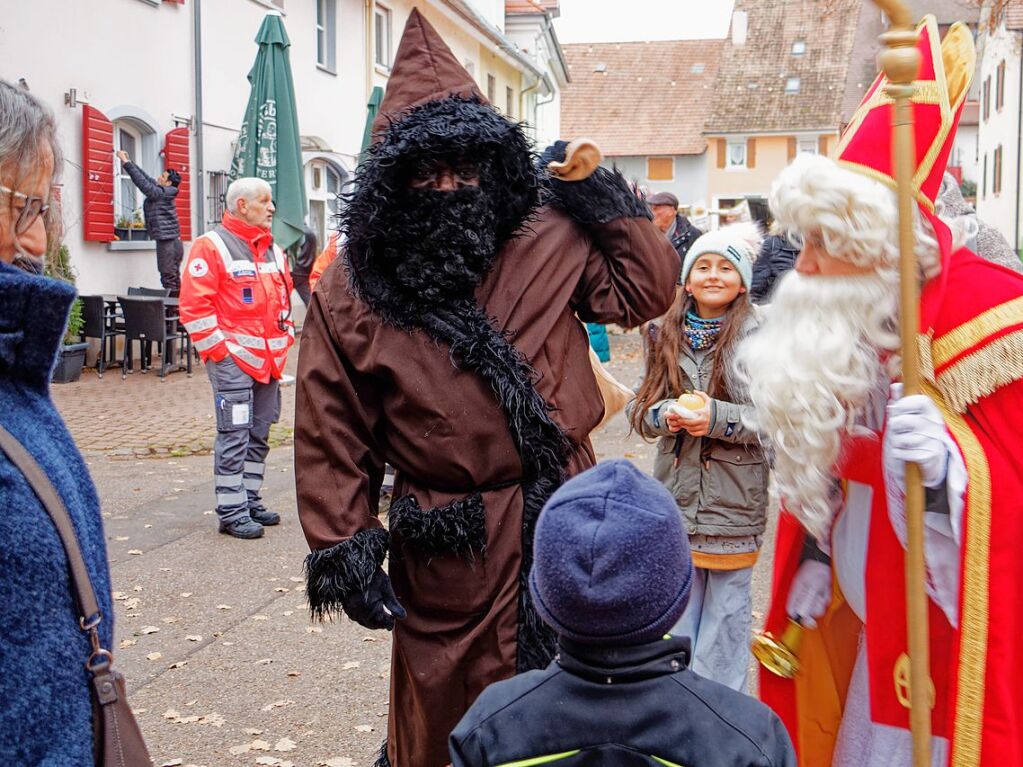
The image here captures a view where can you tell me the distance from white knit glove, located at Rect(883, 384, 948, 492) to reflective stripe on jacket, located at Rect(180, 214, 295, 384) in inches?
198

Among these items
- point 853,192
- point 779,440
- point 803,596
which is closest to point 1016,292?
point 853,192

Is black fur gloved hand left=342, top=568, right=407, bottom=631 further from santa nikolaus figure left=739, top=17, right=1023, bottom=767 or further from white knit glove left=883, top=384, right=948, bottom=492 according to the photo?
white knit glove left=883, top=384, right=948, bottom=492

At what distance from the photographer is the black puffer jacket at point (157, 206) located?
1387 centimetres

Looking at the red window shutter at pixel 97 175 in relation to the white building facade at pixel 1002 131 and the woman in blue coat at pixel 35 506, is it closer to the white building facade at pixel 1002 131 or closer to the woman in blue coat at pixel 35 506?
the woman in blue coat at pixel 35 506

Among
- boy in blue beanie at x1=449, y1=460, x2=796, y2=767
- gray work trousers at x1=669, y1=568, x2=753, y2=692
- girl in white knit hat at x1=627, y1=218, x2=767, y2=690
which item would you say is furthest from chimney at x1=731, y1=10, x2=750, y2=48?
boy in blue beanie at x1=449, y1=460, x2=796, y2=767

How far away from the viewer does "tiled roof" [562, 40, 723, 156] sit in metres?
51.3

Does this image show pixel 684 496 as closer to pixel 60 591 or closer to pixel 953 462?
pixel 953 462

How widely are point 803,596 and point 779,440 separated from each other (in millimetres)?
480

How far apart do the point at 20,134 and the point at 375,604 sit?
139cm

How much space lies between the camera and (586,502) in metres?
1.86

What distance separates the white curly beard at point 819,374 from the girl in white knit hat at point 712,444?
1300mm

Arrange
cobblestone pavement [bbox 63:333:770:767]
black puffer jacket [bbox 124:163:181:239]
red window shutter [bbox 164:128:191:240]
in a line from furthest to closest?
red window shutter [bbox 164:128:191:240]
black puffer jacket [bbox 124:163:181:239]
cobblestone pavement [bbox 63:333:770:767]

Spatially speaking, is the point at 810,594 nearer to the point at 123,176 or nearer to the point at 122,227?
the point at 122,227

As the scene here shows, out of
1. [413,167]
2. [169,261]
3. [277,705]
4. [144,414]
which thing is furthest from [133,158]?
[413,167]
